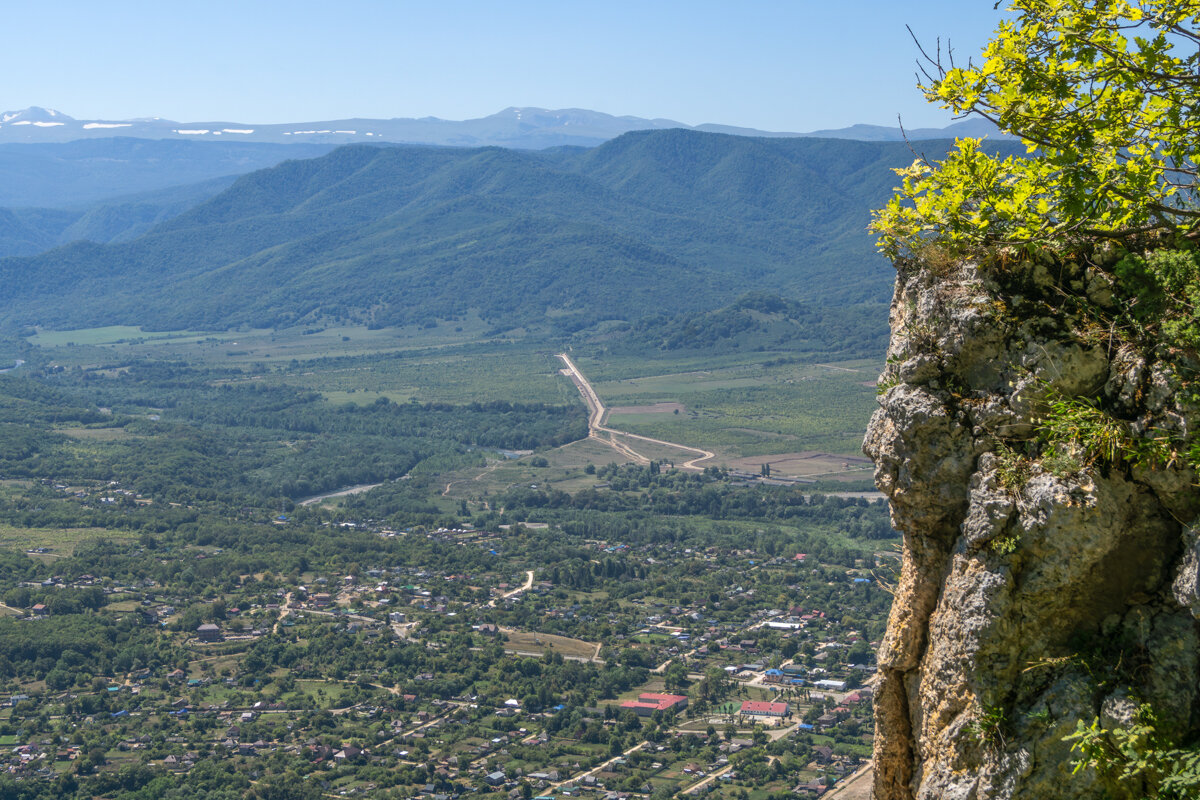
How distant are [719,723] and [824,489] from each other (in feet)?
189

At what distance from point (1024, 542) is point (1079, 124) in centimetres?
278

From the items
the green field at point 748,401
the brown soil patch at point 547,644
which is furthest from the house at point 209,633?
the green field at point 748,401

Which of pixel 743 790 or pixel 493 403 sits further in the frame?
pixel 493 403

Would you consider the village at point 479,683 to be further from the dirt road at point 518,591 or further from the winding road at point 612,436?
the winding road at point 612,436

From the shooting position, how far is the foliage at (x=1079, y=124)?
7.73 meters

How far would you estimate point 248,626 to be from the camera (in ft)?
231

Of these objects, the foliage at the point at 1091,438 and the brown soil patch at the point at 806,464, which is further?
the brown soil patch at the point at 806,464

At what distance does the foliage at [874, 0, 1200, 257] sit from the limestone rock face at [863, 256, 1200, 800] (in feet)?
1.14

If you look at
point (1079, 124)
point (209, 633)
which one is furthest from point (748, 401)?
point (1079, 124)

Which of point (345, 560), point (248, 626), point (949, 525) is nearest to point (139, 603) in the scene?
point (248, 626)

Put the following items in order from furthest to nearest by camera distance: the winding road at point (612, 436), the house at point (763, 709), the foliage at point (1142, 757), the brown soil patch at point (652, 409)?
the brown soil patch at point (652, 409) < the winding road at point (612, 436) < the house at point (763, 709) < the foliage at point (1142, 757)

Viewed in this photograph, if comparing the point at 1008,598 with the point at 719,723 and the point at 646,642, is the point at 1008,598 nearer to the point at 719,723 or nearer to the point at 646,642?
the point at 719,723

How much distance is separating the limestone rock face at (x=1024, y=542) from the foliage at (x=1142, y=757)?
69 millimetres

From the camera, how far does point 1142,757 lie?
271 inches
